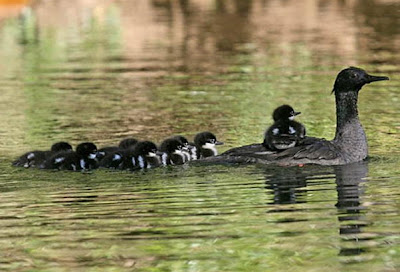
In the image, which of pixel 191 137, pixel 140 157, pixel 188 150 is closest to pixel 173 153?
pixel 188 150

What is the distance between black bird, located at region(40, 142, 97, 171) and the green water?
0.21 m

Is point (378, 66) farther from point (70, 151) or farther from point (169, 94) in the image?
point (70, 151)

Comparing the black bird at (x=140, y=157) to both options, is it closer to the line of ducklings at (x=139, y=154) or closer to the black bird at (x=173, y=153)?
the line of ducklings at (x=139, y=154)

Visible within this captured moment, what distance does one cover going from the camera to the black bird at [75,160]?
12844mm

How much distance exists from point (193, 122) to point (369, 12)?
24176 millimetres

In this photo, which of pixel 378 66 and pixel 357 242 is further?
pixel 378 66

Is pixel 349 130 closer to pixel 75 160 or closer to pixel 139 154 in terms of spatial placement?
pixel 139 154

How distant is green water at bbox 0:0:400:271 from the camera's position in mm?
8625

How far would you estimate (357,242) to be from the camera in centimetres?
865

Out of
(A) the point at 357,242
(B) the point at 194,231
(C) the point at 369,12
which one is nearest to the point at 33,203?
(B) the point at 194,231

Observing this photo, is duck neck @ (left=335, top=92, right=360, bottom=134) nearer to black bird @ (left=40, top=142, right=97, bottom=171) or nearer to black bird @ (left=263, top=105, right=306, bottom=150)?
black bird @ (left=263, top=105, right=306, bottom=150)

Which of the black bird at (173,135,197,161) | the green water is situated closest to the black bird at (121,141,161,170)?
the green water

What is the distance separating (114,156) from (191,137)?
277 cm

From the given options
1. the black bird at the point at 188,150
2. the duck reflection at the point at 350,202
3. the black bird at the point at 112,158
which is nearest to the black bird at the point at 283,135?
the duck reflection at the point at 350,202
